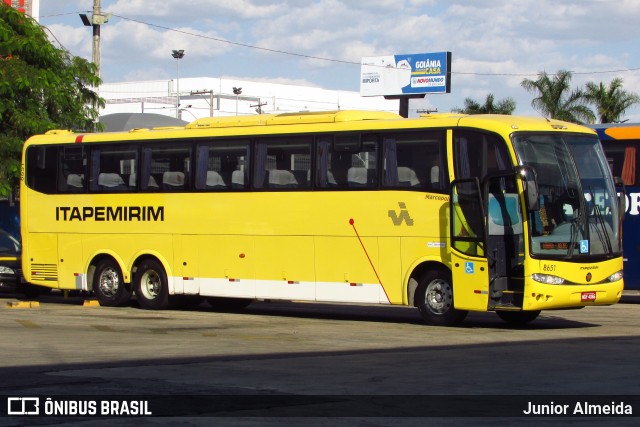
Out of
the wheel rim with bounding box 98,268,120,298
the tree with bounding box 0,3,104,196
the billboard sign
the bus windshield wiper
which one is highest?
the billboard sign

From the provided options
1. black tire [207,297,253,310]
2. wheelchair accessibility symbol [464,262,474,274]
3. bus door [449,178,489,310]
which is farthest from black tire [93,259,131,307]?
wheelchair accessibility symbol [464,262,474,274]

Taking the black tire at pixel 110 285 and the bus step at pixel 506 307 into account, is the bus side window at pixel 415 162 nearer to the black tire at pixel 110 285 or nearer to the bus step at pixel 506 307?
the bus step at pixel 506 307

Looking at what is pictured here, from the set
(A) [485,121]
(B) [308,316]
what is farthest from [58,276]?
(A) [485,121]

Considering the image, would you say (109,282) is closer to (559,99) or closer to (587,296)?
(587,296)

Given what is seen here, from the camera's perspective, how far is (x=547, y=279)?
59.3ft

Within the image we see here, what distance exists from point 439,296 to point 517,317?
5.47 feet

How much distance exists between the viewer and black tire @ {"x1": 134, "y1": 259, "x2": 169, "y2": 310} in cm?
2367

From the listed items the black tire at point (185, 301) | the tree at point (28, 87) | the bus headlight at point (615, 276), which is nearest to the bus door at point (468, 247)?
the bus headlight at point (615, 276)

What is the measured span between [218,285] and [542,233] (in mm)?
7217

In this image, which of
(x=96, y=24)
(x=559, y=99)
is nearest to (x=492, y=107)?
(x=559, y=99)

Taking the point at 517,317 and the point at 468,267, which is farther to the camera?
the point at 517,317

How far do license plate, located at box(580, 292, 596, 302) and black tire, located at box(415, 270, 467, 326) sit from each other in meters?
2.14

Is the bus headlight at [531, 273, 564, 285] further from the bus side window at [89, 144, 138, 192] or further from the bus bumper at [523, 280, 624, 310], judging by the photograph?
the bus side window at [89, 144, 138, 192]

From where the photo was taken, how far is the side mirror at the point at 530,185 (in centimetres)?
1798
